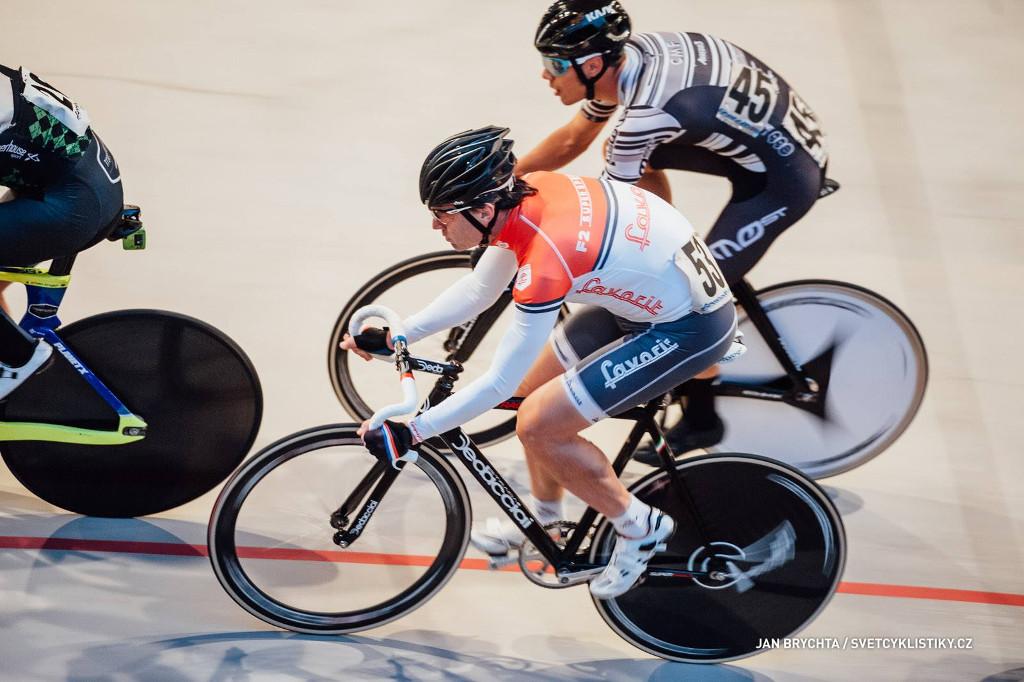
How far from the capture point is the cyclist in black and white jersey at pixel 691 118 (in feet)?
10.6

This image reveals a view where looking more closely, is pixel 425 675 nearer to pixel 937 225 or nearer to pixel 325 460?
pixel 325 460

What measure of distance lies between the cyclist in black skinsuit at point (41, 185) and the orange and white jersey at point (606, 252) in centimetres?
123

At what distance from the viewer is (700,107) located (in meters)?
3.30

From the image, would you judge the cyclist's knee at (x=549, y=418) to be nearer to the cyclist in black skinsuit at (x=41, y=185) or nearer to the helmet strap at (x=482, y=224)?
the helmet strap at (x=482, y=224)

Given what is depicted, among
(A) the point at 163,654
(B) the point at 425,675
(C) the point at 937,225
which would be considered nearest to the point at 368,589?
(B) the point at 425,675

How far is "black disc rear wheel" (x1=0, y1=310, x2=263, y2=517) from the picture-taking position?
3.23 metres

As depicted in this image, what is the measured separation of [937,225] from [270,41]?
365 cm

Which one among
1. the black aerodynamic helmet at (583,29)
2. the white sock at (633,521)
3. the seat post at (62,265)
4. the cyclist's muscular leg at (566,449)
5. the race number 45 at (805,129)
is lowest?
the white sock at (633,521)

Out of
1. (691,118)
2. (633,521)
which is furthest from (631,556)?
(691,118)

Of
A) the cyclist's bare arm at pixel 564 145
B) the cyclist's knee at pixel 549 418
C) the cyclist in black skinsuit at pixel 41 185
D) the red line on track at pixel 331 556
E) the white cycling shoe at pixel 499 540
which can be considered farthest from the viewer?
the cyclist's bare arm at pixel 564 145

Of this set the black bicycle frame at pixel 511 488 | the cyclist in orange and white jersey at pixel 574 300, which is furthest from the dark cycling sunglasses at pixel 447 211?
the black bicycle frame at pixel 511 488

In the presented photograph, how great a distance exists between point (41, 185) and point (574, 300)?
5.02ft

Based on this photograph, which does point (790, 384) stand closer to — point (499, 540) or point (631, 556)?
point (631, 556)

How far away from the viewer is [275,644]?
3.15 m
